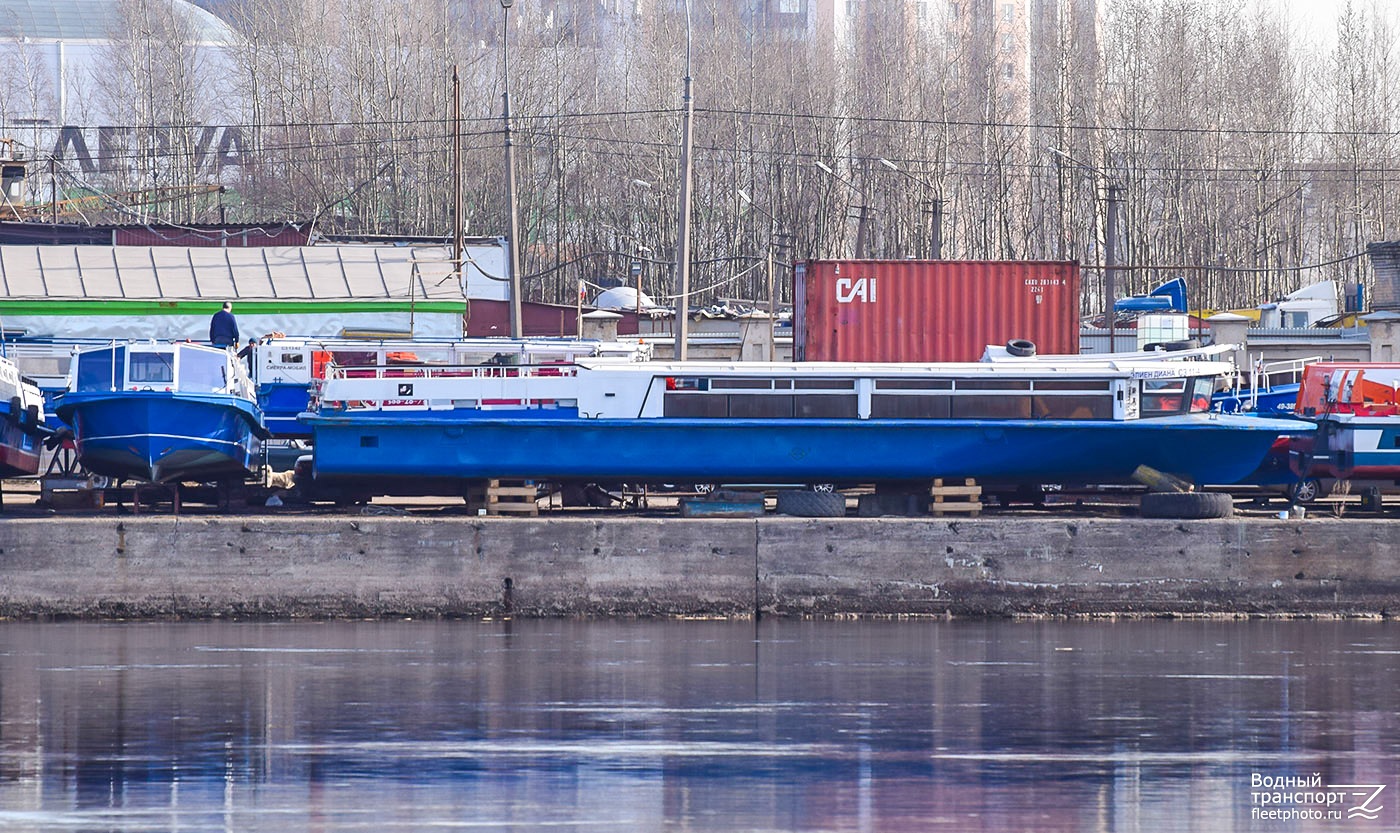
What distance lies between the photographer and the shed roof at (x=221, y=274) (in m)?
33.9

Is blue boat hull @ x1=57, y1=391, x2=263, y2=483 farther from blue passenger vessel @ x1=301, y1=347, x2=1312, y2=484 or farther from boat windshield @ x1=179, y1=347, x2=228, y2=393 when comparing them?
blue passenger vessel @ x1=301, y1=347, x2=1312, y2=484

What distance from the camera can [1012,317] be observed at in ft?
88.3

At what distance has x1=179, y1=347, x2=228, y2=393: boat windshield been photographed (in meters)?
22.5

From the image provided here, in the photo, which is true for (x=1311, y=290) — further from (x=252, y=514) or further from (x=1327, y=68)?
(x=252, y=514)

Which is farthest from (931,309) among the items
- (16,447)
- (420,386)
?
(16,447)

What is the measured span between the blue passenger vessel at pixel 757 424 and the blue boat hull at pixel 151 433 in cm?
130

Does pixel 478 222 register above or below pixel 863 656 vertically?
above

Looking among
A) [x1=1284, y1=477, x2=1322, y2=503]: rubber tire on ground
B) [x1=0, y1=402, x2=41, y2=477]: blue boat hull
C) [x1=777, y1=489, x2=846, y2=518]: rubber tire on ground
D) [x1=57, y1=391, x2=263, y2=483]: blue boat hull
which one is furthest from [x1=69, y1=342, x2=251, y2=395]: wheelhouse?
[x1=1284, y1=477, x2=1322, y2=503]: rubber tire on ground

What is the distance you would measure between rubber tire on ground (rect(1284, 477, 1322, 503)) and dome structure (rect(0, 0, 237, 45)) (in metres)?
56.0

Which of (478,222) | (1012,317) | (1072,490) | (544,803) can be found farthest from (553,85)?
(544,803)

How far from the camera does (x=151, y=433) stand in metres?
21.6

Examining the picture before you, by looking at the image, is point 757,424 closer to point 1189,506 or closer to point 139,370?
point 1189,506

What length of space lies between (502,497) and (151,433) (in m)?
4.43

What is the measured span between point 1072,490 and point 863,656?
6846 mm
